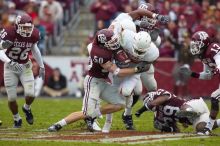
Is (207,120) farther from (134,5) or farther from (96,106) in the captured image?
(134,5)

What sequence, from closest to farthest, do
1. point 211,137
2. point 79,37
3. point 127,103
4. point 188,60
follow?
point 211,137 → point 127,103 → point 188,60 → point 79,37

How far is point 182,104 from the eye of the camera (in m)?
10.3

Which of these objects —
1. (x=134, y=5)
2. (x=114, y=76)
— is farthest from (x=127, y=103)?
(x=134, y=5)

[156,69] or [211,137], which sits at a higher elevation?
[211,137]

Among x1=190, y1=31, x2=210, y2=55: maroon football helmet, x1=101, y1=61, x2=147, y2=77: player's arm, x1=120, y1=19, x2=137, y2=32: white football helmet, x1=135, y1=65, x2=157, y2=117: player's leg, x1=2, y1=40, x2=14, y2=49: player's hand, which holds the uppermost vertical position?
x1=120, y1=19, x2=137, y2=32: white football helmet

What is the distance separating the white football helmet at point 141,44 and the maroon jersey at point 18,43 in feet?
5.91

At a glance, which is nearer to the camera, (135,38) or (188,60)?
(135,38)

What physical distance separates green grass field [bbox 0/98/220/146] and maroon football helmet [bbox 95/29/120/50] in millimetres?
1286

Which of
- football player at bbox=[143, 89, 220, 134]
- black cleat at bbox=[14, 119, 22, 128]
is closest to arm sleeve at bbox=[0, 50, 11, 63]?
black cleat at bbox=[14, 119, 22, 128]

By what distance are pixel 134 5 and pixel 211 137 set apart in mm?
9541

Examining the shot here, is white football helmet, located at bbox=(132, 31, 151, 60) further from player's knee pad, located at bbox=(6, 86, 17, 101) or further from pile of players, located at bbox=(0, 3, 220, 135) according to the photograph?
player's knee pad, located at bbox=(6, 86, 17, 101)

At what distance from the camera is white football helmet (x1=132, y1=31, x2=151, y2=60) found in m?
9.97

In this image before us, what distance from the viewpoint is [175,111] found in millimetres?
10305

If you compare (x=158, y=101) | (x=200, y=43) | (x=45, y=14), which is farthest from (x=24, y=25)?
(x=45, y=14)
